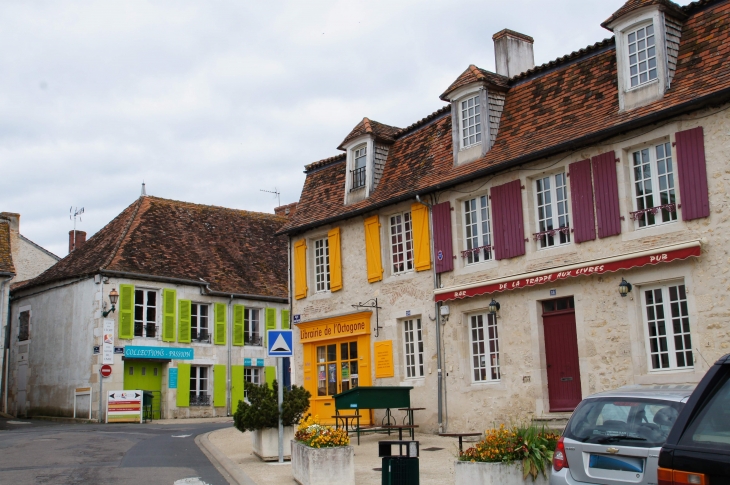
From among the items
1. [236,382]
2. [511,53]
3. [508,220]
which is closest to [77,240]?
[236,382]

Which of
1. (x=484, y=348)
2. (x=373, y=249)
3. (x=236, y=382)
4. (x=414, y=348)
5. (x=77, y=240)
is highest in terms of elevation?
(x=77, y=240)

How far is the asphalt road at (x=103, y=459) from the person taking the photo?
1102 centimetres

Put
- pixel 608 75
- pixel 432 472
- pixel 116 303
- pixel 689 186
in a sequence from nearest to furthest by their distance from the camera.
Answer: pixel 432 472
pixel 689 186
pixel 608 75
pixel 116 303

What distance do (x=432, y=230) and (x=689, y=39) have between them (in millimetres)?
6637

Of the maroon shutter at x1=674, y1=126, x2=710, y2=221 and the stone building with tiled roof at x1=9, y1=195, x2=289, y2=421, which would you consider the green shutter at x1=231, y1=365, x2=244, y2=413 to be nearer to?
the stone building with tiled roof at x1=9, y1=195, x2=289, y2=421

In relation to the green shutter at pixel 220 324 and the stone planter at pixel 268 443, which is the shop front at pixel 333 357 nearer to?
the stone planter at pixel 268 443

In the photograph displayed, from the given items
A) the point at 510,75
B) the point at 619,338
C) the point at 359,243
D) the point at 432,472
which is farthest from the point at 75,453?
the point at 510,75

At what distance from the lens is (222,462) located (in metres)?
13.3

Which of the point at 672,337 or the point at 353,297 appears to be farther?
the point at 353,297

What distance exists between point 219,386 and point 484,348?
16436mm

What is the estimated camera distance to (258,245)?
35.1 metres

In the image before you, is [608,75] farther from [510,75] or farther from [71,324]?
[71,324]

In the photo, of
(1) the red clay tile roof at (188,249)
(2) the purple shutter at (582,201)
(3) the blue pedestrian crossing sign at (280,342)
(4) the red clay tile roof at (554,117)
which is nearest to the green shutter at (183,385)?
(1) the red clay tile roof at (188,249)

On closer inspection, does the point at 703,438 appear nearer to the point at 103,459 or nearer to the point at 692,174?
the point at 692,174
